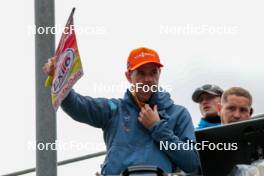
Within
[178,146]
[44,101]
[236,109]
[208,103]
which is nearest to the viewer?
[178,146]

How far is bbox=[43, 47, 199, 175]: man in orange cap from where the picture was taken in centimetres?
345

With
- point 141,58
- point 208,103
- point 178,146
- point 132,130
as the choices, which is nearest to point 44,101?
point 132,130

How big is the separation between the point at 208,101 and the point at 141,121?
1.81 metres

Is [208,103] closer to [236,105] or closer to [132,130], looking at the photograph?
[236,105]

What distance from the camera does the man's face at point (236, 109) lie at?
4.04 meters

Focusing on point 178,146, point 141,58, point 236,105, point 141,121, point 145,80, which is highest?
point 141,58

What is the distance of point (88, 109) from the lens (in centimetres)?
357

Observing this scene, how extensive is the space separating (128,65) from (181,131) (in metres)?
0.49

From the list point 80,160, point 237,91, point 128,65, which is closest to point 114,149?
point 128,65

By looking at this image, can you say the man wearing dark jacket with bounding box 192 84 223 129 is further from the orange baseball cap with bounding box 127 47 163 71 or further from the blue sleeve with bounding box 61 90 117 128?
the blue sleeve with bounding box 61 90 117 128

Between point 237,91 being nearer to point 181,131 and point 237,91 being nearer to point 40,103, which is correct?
point 181,131

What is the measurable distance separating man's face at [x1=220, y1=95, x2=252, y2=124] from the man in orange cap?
0.45 meters

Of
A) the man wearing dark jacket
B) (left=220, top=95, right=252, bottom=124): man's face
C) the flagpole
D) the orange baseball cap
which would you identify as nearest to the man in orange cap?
the orange baseball cap

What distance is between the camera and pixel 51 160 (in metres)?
3.44
